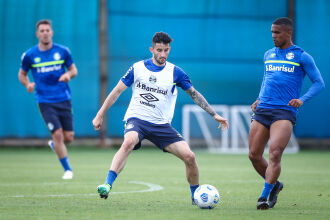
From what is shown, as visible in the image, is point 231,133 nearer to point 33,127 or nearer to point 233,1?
point 233,1

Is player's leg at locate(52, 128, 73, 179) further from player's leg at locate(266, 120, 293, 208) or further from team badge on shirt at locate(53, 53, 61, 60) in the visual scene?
player's leg at locate(266, 120, 293, 208)

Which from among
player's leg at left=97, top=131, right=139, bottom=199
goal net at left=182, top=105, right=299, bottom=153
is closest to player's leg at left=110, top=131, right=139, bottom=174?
player's leg at left=97, top=131, right=139, bottom=199

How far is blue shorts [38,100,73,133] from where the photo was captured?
471 inches

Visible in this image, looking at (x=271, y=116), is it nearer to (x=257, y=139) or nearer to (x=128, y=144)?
(x=257, y=139)

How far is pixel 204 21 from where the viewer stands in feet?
69.8

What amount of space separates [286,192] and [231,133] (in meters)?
11.1

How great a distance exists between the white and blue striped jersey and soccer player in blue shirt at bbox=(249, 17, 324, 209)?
1.13 meters

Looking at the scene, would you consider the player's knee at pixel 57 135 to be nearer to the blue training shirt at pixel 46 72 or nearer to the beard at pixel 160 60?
the blue training shirt at pixel 46 72

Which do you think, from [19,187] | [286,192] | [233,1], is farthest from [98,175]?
[233,1]

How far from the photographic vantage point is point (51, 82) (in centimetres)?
1212

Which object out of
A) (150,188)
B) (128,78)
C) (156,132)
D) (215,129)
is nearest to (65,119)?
(150,188)

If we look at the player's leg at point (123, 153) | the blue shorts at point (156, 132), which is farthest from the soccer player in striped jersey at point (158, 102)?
the player's leg at point (123, 153)

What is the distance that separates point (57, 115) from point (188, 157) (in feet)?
15.3

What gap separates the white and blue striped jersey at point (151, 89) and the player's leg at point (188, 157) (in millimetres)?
365
